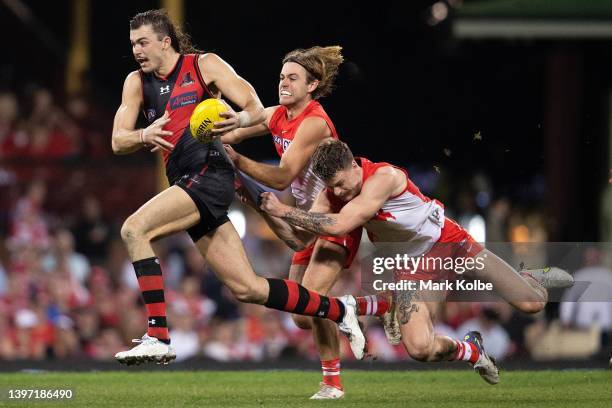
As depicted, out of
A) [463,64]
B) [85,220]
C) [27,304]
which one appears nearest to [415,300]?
[27,304]

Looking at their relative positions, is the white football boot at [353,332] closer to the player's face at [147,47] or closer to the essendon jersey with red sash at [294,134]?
the essendon jersey with red sash at [294,134]

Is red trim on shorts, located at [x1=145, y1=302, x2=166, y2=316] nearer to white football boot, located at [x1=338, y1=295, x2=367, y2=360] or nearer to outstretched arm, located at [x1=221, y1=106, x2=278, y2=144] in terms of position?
white football boot, located at [x1=338, y1=295, x2=367, y2=360]

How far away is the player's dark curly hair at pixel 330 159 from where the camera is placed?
796 centimetres

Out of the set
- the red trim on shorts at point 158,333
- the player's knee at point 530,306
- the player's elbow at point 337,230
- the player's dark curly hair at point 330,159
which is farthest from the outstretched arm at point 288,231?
the player's knee at point 530,306

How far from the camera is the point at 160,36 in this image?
801 centimetres

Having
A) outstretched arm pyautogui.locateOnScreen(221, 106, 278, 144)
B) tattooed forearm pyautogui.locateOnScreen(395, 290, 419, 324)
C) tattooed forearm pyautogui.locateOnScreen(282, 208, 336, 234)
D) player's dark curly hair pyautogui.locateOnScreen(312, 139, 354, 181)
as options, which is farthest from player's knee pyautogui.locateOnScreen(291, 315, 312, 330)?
outstretched arm pyautogui.locateOnScreen(221, 106, 278, 144)

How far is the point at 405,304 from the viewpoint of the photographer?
28.2 feet

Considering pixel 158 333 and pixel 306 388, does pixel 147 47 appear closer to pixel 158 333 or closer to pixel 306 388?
pixel 158 333

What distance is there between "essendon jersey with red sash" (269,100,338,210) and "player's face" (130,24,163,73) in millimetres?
1054

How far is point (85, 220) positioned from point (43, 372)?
4191 millimetres

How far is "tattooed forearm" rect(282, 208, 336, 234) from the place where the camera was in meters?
8.05

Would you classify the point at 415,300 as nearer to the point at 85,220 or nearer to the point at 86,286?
the point at 86,286

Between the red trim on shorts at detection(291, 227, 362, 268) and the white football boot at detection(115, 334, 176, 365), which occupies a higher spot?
the red trim on shorts at detection(291, 227, 362, 268)

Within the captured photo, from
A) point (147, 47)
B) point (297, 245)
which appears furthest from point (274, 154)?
point (147, 47)
